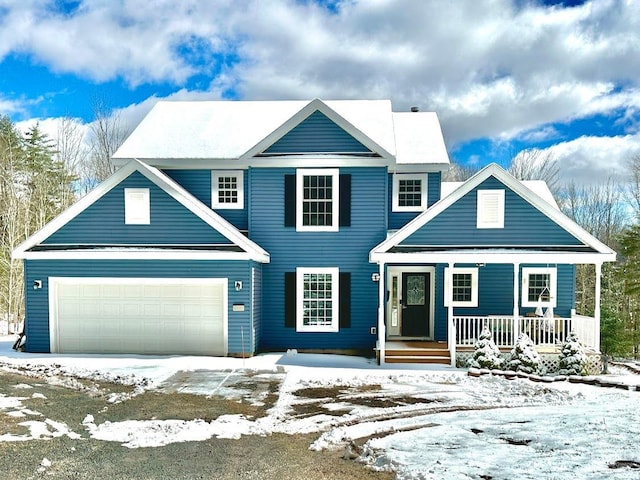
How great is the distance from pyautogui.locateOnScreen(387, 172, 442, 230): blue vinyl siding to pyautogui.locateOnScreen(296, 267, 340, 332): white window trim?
263 centimetres

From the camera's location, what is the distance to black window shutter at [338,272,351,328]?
14750 mm

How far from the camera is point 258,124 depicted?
1769 cm

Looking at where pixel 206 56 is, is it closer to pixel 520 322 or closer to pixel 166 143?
pixel 166 143

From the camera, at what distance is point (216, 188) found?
15.8 meters

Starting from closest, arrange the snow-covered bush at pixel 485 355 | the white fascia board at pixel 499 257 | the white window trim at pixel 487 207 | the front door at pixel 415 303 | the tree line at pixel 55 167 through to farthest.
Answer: the snow-covered bush at pixel 485 355 → the white fascia board at pixel 499 257 → the white window trim at pixel 487 207 → the front door at pixel 415 303 → the tree line at pixel 55 167

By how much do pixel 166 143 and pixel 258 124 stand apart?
10.8ft

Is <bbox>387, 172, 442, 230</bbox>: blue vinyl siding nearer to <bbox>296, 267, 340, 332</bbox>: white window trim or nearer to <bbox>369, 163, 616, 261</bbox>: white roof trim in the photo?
<bbox>369, 163, 616, 261</bbox>: white roof trim

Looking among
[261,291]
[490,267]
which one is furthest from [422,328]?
[261,291]

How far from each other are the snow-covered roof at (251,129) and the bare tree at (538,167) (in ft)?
57.0

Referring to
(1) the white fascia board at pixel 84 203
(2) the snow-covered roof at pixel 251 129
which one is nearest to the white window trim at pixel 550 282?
(2) the snow-covered roof at pixel 251 129

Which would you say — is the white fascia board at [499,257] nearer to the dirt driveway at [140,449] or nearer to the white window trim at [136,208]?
the dirt driveway at [140,449]

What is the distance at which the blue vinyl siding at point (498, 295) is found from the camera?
1497cm

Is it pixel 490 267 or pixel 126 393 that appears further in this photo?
pixel 490 267

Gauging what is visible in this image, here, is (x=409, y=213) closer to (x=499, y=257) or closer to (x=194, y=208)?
(x=499, y=257)
